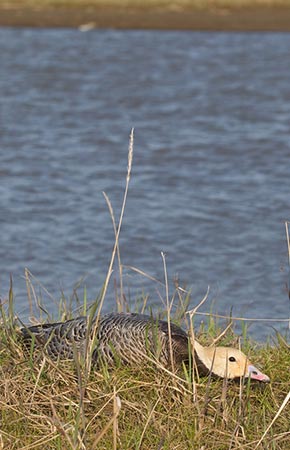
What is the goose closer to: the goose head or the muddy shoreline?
the goose head

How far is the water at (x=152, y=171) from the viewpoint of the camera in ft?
21.7

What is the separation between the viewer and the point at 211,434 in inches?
142

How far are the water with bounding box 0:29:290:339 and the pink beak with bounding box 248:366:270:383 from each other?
76cm

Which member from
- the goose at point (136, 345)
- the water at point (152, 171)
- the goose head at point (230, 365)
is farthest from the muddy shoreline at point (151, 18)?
the goose head at point (230, 365)

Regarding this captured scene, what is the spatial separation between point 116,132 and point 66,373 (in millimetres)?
6547

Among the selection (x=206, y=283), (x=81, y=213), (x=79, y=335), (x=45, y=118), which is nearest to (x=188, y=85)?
(x=45, y=118)

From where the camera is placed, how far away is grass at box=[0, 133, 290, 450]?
3.51 metres

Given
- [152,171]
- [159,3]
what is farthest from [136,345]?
[159,3]

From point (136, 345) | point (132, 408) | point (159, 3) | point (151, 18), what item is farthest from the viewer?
point (159, 3)

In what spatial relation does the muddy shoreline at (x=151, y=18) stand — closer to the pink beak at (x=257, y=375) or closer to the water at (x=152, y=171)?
the water at (x=152, y=171)

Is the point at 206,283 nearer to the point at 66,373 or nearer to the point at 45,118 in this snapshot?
the point at 66,373

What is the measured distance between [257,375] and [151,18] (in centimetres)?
1490

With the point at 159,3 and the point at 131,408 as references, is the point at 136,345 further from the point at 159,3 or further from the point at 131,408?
the point at 159,3

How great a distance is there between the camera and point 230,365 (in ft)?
Answer: 12.5
